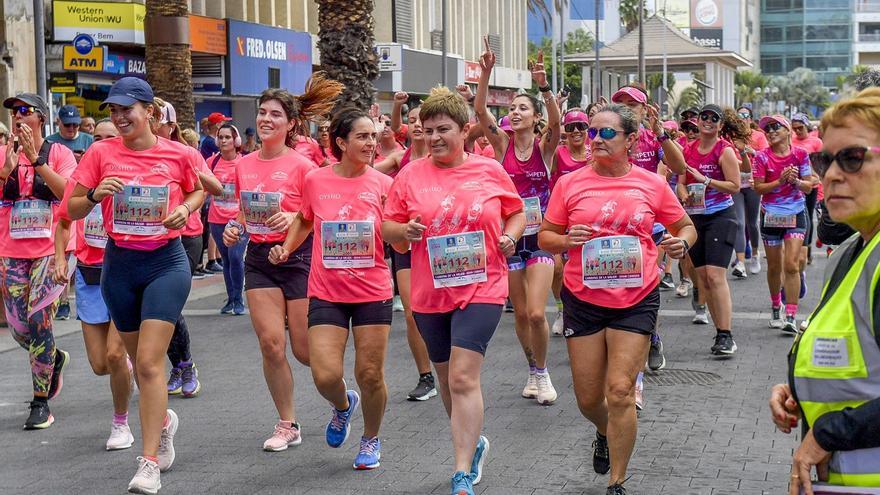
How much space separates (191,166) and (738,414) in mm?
3758

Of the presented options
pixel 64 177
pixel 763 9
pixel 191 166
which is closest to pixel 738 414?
pixel 191 166

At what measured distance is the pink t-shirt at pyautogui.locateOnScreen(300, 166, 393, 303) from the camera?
6691mm

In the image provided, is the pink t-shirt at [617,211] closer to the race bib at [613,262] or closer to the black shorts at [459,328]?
the race bib at [613,262]

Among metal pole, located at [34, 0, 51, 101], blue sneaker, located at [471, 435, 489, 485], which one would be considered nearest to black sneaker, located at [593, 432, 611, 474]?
blue sneaker, located at [471, 435, 489, 485]

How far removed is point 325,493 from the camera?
20.7 feet

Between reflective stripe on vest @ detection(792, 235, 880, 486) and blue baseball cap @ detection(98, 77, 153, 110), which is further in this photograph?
blue baseball cap @ detection(98, 77, 153, 110)

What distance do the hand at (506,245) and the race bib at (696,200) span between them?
192 inches

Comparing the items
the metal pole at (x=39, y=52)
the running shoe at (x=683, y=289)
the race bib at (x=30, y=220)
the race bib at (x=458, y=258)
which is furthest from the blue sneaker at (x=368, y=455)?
the metal pole at (x=39, y=52)

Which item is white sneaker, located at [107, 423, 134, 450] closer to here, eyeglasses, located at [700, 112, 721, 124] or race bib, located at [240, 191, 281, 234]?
race bib, located at [240, 191, 281, 234]

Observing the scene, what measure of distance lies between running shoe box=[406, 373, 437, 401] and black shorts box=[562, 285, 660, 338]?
2742 millimetres

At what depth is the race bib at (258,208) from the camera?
7629 millimetres

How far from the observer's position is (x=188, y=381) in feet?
29.8

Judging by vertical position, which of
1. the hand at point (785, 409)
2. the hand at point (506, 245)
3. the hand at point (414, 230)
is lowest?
the hand at point (785, 409)

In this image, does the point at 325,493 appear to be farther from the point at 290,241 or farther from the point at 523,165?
the point at 523,165
